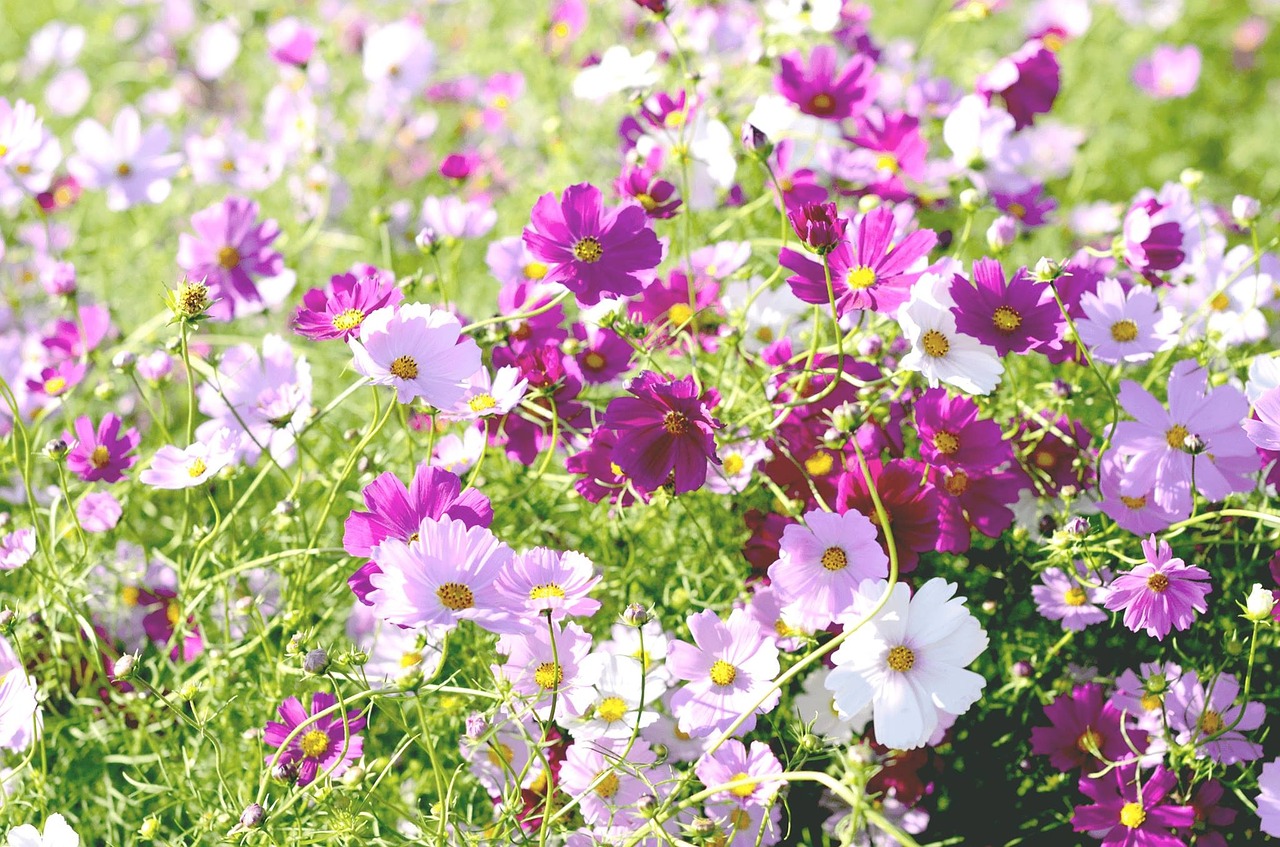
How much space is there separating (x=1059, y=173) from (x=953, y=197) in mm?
797

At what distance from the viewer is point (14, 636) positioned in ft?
2.98

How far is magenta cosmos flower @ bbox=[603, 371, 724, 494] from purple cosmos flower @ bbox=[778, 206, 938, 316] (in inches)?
5.7

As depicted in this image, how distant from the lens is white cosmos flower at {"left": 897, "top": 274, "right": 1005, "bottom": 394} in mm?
896

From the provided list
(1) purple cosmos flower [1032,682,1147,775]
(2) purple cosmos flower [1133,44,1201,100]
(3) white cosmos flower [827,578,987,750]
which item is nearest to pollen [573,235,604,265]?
(3) white cosmos flower [827,578,987,750]

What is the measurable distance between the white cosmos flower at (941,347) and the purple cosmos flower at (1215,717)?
0.35m

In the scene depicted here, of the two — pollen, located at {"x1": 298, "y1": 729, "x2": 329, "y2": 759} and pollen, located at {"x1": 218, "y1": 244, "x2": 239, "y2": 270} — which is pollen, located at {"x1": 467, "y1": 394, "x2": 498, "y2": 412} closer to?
pollen, located at {"x1": 298, "y1": 729, "x2": 329, "y2": 759}

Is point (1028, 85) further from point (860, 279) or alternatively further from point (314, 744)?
point (314, 744)

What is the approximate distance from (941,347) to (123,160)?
1256 millimetres

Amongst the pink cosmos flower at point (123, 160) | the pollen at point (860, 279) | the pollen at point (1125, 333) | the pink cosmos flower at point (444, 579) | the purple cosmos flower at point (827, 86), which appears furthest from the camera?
the pink cosmos flower at point (123, 160)

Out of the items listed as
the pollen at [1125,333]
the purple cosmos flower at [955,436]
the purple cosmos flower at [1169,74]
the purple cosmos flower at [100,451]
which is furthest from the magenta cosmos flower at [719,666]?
the purple cosmos flower at [1169,74]

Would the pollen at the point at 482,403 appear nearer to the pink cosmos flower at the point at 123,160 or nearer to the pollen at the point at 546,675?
the pollen at the point at 546,675

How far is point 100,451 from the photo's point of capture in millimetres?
1131

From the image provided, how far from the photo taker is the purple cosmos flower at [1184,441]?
1.00 m

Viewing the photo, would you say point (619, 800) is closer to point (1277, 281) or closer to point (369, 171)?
point (1277, 281)
